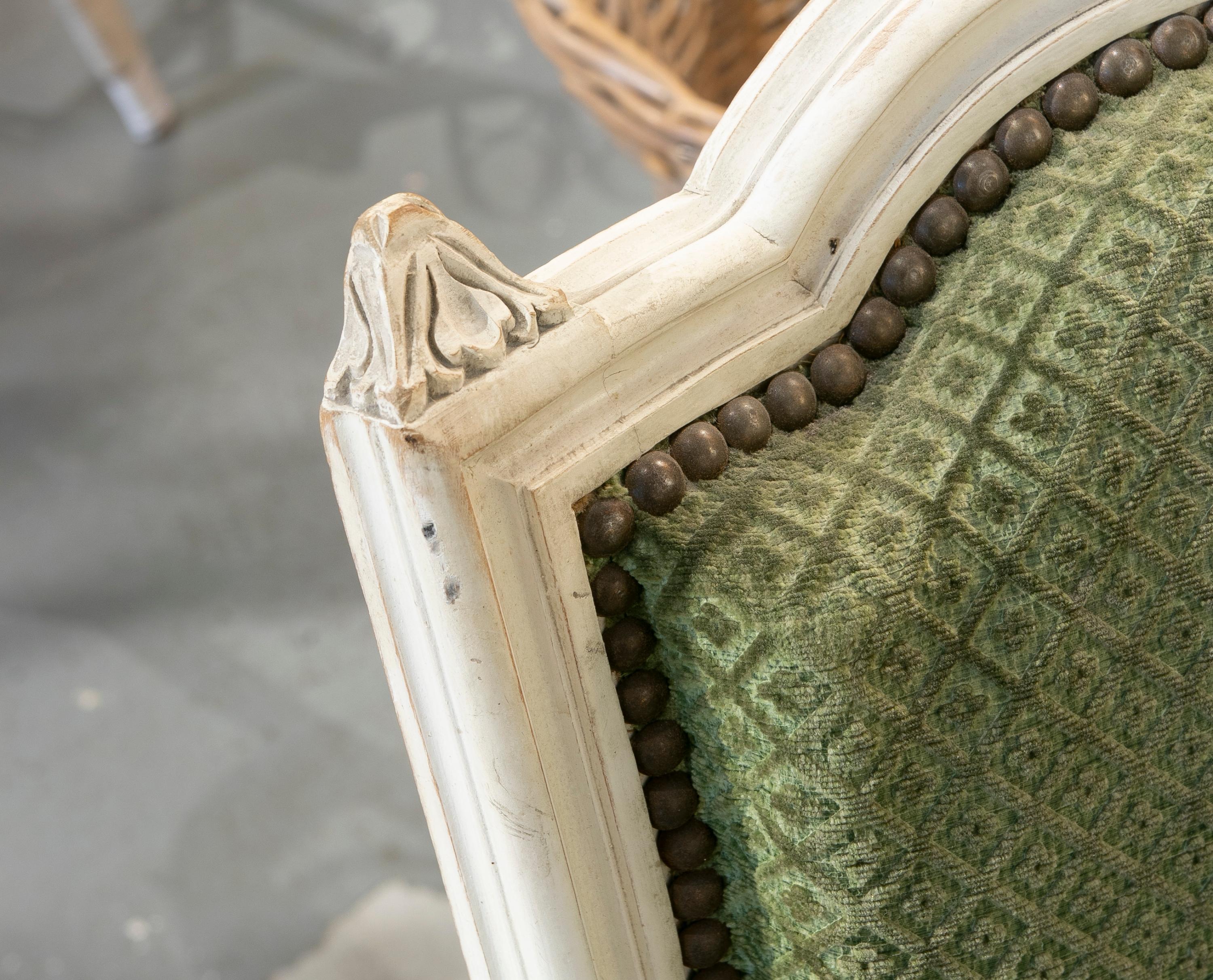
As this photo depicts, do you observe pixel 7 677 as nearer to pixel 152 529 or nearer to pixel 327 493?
pixel 152 529

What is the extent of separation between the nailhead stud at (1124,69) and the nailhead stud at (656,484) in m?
0.21

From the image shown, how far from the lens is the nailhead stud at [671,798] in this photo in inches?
15.7

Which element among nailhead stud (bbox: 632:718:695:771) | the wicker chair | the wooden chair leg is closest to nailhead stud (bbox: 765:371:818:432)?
nailhead stud (bbox: 632:718:695:771)

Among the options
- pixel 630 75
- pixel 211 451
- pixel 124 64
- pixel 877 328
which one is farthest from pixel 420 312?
pixel 124 64

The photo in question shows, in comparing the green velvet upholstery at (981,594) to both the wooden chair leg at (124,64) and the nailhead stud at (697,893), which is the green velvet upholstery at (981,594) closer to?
the nailhead stud at (697,893)

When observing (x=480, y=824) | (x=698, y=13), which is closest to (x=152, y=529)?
(x=698, y=13)

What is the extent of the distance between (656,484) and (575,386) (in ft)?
0.13

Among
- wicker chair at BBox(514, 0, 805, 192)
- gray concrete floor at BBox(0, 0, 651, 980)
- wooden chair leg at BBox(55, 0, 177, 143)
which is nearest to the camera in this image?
wicker chair at BBox(514, 0, 805, 192)

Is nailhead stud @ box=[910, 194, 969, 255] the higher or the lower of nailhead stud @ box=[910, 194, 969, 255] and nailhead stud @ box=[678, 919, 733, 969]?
the higher

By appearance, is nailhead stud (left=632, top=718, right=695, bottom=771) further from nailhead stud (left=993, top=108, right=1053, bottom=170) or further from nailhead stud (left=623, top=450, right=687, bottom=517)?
nailhead stud (left=993, top=108, right=1053, bottom=170)

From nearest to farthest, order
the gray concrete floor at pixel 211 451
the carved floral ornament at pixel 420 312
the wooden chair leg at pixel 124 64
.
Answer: the carved floral ornament at pixel 420 312 → the gray concrete floor at pixel 211 451 → the wooden chair leg at pixel 124 64

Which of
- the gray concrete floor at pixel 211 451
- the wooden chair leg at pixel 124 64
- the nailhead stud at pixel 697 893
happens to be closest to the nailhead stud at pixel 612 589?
the nailhead stud at pixel 697 893

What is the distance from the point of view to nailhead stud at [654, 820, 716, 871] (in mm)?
404

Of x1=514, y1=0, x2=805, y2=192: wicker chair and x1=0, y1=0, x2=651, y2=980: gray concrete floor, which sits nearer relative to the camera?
x1=514, y1=0, x2=805, y2=192: wicker chair
